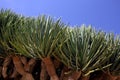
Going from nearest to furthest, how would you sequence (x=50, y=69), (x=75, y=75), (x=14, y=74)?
(x=75, y=75), (x=50, y=69), (x=14, y=74)

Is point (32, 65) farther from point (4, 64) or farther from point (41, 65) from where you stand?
point (4, 64)

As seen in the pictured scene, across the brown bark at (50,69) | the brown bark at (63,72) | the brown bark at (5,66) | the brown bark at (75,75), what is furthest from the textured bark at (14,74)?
the brown bark at (75,75)

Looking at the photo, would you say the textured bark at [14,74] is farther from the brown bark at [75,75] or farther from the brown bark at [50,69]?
the brown bark at [75,75]

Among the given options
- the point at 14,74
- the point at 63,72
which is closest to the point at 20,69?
the point at 14,74

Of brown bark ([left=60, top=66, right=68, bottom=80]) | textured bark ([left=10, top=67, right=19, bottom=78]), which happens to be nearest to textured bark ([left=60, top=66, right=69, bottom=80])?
brown bark ([left=60, top=66, right=68, bottom=80])

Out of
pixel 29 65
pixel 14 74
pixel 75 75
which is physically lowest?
pixel 75 75

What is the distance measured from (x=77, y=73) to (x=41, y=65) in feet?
2.19

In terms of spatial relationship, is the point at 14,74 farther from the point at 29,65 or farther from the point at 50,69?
the point at 50,69

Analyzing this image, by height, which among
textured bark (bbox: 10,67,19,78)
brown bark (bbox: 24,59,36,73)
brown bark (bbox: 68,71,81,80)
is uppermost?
brown bark (bbox: 24,59,36,73)

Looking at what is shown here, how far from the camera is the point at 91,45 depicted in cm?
418

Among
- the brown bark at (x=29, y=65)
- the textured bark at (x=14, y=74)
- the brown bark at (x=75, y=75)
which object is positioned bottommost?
the brown bark at (x=75, y=75)

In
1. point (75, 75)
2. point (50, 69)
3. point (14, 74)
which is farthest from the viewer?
point (14, 74)

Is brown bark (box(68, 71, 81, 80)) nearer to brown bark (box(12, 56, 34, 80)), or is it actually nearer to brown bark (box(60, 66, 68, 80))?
brown bark (box(60, 66, 68, 80))

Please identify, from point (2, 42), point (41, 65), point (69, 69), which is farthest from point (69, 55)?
point (2, 42)
